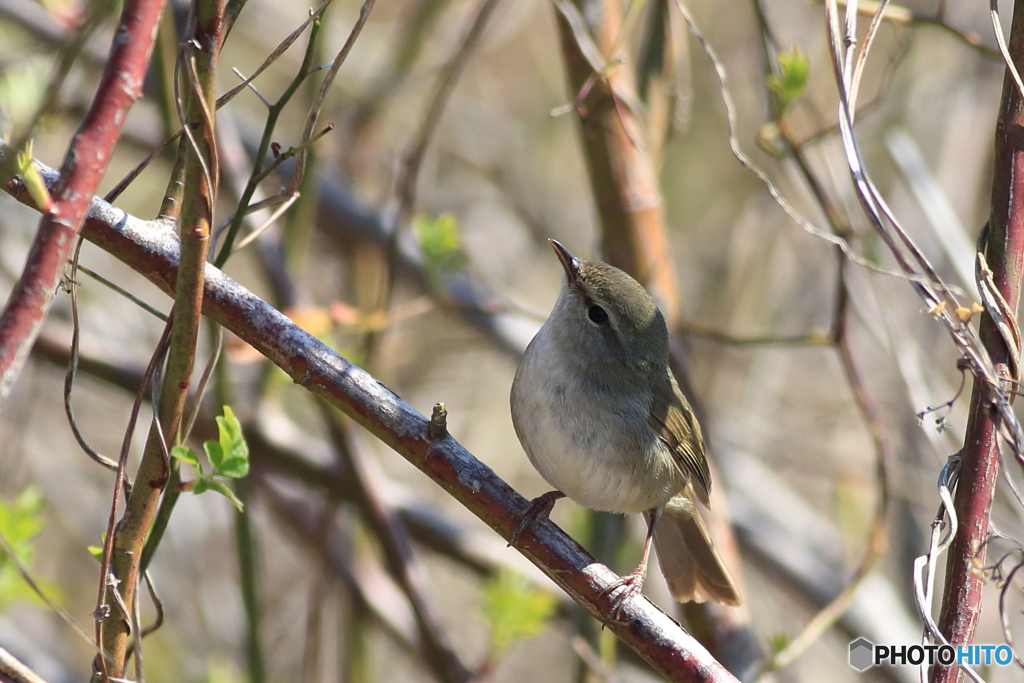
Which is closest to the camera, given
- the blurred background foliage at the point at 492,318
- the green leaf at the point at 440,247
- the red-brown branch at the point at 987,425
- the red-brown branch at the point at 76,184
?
the red-brown branch at the point at 76,184

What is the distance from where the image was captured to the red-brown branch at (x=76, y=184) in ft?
4.00

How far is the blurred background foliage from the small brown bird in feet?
1.43

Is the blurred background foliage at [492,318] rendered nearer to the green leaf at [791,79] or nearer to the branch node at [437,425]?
the green leaf at [791,79]

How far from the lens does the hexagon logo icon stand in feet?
12.7

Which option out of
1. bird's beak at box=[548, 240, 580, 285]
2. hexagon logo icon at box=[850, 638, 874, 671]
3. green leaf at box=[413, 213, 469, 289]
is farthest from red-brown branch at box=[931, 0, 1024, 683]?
hexagon logo icon at box=[850, 638, 874, 671]

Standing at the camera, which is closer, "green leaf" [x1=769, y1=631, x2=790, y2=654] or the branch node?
the branch node

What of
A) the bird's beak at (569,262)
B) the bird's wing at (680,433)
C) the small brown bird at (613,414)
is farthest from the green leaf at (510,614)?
the bird's beak at (569,262)

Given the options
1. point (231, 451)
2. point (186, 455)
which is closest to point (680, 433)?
point (231, 451)

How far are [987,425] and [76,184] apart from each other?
5.43ft

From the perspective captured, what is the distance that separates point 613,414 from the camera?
3059 mm

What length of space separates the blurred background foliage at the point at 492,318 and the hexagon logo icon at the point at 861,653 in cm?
20

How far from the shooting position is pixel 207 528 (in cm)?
532

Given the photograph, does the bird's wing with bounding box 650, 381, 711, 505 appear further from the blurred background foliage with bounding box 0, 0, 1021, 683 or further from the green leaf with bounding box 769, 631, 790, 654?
the green leaf with bounding box 769, 631, 790, 654

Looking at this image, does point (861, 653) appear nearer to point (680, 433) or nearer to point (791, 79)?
point (680, 433)
